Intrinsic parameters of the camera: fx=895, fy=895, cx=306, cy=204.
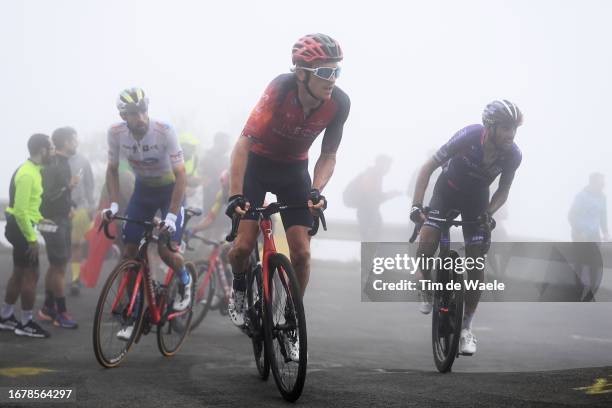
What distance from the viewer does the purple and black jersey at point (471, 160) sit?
764 cm

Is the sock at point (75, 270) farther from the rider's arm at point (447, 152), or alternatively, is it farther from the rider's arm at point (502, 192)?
the rider's arm at point (502, 192)

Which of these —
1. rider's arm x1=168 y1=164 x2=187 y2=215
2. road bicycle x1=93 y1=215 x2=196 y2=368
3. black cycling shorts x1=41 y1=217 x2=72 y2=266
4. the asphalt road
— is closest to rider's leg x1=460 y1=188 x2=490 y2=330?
the asphalt road

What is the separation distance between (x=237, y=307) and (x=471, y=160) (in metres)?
2.56

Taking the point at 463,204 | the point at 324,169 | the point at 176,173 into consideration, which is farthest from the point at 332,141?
the point at 176,173

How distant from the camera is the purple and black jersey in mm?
7641

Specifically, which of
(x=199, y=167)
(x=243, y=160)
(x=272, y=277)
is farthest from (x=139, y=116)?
(x=199, y=167)

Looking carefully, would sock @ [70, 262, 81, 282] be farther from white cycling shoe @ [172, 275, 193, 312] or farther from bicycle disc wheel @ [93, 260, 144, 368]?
bicycle disc wheel @ [93, 260, 144, 368]

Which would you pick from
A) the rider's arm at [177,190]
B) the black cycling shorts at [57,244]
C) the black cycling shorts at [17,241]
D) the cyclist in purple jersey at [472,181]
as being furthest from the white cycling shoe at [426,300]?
the black cycling shorts at [57,244]

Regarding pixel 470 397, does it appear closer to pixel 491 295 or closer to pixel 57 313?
pixel 57 313

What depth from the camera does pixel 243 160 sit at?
20.4 feet

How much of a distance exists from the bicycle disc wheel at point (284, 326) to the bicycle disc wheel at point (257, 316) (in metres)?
0.36

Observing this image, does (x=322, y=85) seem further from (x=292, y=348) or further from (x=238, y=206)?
(x=292, y=348)

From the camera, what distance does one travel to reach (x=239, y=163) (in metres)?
6.18

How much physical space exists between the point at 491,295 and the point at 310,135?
970 cm
